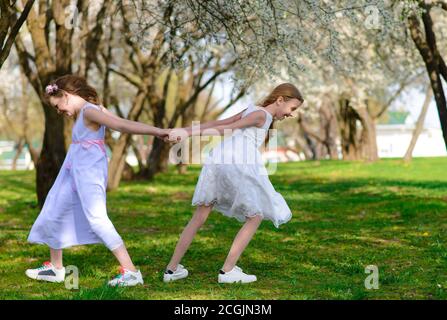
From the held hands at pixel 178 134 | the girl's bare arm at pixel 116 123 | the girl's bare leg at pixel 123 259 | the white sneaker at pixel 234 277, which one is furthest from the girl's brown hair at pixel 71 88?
the white sneaker at pixel 234 277

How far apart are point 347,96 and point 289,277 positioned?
29.8m

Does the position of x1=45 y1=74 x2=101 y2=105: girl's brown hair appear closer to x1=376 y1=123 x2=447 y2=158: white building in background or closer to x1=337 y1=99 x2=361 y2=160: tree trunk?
x1=337 y1=99 x2=361 y2=160: tree trunk

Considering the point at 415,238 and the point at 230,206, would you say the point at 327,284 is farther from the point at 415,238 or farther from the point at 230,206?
the point at 415,238

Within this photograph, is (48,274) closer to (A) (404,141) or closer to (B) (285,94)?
(B) (285,94)

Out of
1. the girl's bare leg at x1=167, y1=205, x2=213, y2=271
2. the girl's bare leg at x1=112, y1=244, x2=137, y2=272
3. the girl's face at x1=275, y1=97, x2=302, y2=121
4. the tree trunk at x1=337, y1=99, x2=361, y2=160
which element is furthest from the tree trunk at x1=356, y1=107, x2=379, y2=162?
the girl's bare leg at x1=112, y1=244, x2=137, y2=272

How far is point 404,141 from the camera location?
95938 millimetres

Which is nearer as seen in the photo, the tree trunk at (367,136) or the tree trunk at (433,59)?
the tree trunk at (433,59)

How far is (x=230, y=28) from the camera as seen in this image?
389 inches

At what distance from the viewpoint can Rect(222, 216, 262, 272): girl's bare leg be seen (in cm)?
673

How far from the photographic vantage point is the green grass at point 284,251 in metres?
6.26

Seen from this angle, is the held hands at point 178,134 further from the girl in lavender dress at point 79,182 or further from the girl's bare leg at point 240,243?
the girl's bare leg at point 240,243

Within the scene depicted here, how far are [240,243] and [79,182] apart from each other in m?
1.51

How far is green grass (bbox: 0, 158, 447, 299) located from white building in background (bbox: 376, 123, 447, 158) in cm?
7624
